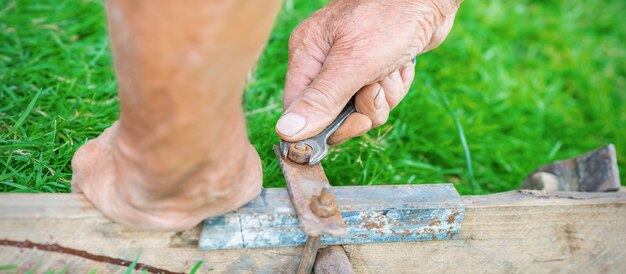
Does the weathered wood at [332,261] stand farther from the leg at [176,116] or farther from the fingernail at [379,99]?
the fingernail at [379,99]

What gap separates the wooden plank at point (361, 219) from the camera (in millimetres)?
1578

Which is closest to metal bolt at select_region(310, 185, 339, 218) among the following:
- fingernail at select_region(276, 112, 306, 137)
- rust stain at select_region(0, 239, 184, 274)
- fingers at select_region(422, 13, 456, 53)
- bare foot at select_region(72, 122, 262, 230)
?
bare foot at select_region(72, 122, 262, 230)

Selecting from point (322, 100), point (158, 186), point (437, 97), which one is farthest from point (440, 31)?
point (158, 186)

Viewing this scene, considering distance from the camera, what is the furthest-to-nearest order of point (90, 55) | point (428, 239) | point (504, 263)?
point (90, 55) → point (504, 263) → point (428, 239)

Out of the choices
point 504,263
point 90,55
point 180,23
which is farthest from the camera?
point 90,55

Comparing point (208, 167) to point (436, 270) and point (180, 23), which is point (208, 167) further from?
point (436, 270)

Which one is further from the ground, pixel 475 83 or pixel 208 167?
pixel 208 167

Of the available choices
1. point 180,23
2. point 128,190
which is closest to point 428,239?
point 128,190

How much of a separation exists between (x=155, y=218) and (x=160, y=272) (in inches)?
9.3

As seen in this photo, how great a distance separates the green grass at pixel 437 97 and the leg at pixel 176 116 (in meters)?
0.57

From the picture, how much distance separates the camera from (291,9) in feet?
11.6

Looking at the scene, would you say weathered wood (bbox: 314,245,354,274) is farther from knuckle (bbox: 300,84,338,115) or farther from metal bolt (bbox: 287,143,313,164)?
knuckle (bbox: 300,84,338,115)

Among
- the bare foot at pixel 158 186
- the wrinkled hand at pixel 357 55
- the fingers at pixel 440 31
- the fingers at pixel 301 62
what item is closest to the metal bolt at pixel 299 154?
the wrinkled hand at pixel 357 55

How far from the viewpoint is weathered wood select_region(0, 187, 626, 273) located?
→ 4.91 ft
